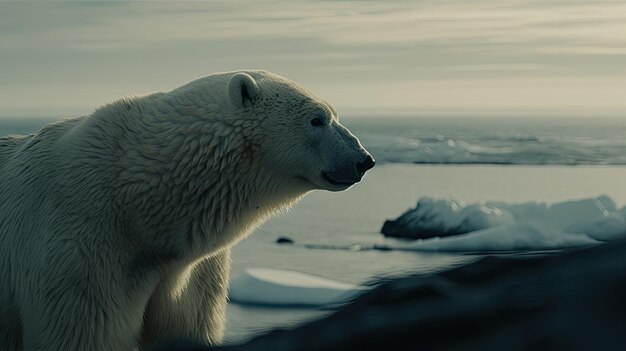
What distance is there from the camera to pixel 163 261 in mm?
3277

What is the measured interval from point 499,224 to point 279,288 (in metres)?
5.10

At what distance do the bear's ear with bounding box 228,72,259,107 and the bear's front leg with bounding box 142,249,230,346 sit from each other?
697 millimetres

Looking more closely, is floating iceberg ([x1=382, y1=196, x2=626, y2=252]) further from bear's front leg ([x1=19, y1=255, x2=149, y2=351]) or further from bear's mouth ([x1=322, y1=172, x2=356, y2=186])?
bear's front leg ([x1=19, y1=255, x2=149, y2=351])

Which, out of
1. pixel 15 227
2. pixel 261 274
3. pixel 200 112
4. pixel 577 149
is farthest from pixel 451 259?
pixel 577 149

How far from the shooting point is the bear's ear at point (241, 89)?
3213 millimetres

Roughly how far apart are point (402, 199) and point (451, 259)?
Answer: 2253cm

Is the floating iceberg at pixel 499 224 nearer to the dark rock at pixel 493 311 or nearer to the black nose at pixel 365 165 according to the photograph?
the black nose at pixel 365 165

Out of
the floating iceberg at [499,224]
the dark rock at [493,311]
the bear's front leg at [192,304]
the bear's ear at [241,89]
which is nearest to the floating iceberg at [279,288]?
the floating iceberg at [499,224]

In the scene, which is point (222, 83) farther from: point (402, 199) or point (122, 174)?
point (402, 199)

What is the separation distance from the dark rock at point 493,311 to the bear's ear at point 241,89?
2.54 m

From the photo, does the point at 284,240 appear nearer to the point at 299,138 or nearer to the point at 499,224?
the point at 499,224

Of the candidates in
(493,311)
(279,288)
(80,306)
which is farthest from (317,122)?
(279,288)

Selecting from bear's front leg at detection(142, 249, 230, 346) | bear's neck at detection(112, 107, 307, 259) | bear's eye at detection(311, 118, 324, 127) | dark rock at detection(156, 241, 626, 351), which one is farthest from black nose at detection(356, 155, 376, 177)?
dark rock at detection(156, 241, 626, 351)

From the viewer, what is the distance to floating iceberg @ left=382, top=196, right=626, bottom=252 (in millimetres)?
11234
